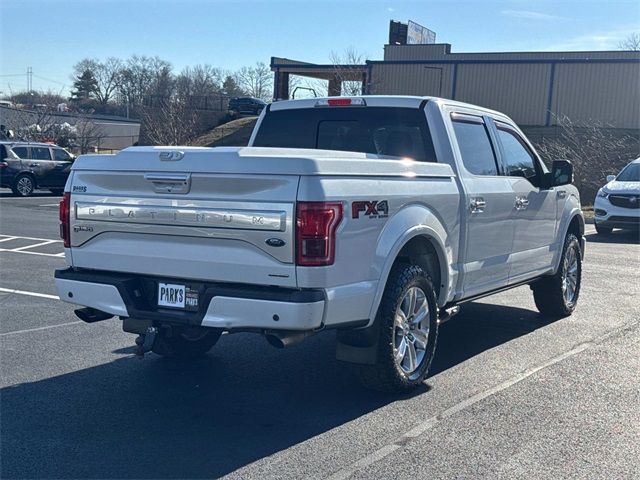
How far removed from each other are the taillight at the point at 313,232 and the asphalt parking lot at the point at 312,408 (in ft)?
3.65

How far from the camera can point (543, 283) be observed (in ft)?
28.1

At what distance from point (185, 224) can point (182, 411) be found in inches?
50.4

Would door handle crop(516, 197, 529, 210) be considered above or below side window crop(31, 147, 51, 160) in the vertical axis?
above

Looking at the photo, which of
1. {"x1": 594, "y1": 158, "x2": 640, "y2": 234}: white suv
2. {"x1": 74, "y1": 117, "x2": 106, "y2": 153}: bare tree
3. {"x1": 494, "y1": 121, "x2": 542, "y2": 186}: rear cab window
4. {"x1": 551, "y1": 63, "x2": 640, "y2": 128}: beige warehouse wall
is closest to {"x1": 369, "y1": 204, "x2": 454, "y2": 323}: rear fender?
{"x1": 494, "y1": 121, "x2": 542, "y2": 186}: rear cab window

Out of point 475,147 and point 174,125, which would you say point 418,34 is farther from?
point 475,147

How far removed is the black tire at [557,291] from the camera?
8531mm

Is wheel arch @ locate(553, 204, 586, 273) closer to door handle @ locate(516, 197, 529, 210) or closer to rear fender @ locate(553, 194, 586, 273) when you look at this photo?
rear fender @ locate(553, 194, 586, 273)

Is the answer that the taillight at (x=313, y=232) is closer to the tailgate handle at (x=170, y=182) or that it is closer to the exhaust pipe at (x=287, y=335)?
the exhaust pipe at (x=287, y=335)

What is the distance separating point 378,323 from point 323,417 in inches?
29.0

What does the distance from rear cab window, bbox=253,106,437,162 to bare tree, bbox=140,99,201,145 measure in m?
25.9

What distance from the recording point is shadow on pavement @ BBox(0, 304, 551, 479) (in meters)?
4.54

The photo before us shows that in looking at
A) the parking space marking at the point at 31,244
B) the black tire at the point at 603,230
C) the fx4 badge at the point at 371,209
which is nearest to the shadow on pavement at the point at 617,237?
the black tire at the point at 603,230

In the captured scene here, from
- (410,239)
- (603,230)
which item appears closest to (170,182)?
(410,239)

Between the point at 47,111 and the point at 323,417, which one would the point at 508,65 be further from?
the point at 323,417
